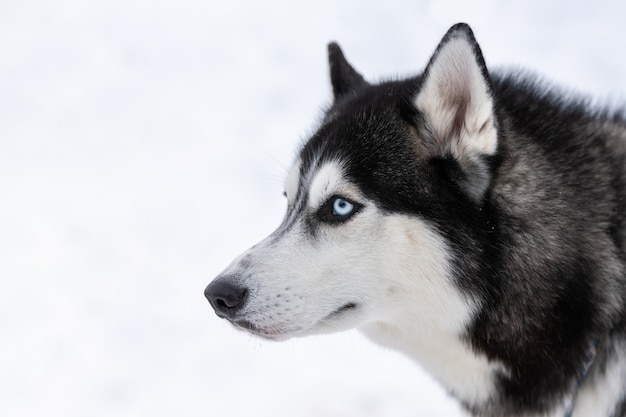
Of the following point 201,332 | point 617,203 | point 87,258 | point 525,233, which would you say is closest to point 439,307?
point 525,233

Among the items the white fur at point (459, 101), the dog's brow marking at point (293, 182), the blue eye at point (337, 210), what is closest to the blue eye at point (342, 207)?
the blue eye at point (337, 210)

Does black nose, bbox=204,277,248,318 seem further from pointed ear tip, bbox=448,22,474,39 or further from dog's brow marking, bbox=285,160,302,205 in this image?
pointed ear tip, bbox=448,22,474,39

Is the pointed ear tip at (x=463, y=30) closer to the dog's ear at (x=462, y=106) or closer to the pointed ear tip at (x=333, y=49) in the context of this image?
the dog's ear at (x=462, y=106)

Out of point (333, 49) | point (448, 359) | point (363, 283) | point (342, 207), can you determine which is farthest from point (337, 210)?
point (333, 49)

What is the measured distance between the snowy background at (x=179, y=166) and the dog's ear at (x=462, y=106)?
0.84 metres

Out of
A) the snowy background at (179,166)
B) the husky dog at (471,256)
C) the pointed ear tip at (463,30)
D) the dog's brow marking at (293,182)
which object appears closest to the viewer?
the pointed ear tip at (463,30)

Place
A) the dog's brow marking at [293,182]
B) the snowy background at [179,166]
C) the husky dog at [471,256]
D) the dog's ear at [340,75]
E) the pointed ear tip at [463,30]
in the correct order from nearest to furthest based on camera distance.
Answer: the pointed ear tip at [463,30] < the husky dog at [471,256] < the dog's brow marking at [293,182] < the dog's ear at [340,75] < the snowy background at [179,166]

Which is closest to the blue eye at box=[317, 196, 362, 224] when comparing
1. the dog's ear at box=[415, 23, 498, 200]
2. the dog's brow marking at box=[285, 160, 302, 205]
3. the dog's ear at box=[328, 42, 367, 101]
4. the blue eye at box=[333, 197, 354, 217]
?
the blue eye at box=[333, 197, 354, 217]

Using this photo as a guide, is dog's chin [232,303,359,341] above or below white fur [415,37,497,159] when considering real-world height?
below

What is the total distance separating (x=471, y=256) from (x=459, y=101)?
542 mm

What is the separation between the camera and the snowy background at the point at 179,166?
394cm

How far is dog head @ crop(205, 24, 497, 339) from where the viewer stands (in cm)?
225

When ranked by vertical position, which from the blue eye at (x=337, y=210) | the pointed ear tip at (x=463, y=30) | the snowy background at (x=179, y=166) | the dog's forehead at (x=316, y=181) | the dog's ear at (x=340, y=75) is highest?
the pointed ear tip at (x=463, y=30)

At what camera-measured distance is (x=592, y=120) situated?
2574mm
